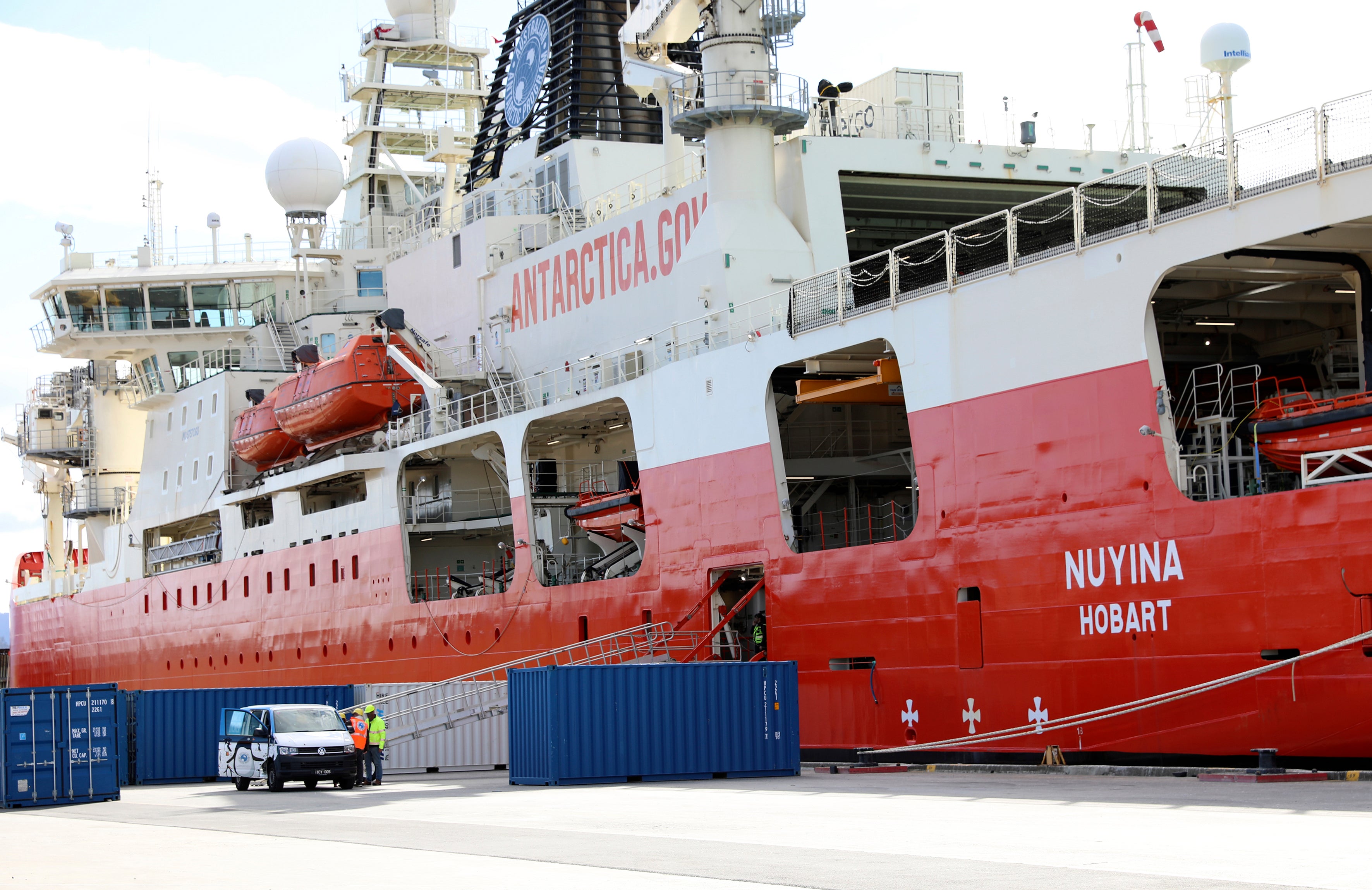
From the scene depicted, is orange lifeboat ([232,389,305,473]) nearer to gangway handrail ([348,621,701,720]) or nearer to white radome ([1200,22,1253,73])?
gangway handrail ([348,621,701,720])

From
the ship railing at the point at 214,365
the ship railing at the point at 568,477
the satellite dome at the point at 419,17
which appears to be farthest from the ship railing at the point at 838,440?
the satellite dome at the point at 419,17

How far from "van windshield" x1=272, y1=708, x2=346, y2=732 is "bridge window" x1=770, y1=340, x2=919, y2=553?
23.7 ft

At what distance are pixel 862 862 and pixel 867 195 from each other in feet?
56.3

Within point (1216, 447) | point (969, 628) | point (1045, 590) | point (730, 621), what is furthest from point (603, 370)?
point (1216, 447)

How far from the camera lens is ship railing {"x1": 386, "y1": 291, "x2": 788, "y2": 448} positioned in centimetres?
2438

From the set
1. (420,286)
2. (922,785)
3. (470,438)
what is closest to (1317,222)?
(922,785)

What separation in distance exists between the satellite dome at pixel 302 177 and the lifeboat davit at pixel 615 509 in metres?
Answer: 18.6

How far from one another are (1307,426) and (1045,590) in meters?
3.68

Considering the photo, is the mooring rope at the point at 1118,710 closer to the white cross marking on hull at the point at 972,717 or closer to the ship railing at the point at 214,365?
the white cross marking on hull at the point at 972,717

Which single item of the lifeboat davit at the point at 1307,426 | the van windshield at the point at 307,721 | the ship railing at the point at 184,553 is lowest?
the van windshield at the point at 307,721

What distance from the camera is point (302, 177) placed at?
4275cm

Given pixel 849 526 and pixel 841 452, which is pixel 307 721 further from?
pixel 841 452

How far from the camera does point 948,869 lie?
10.2 meters

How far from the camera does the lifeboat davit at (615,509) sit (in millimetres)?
26125
